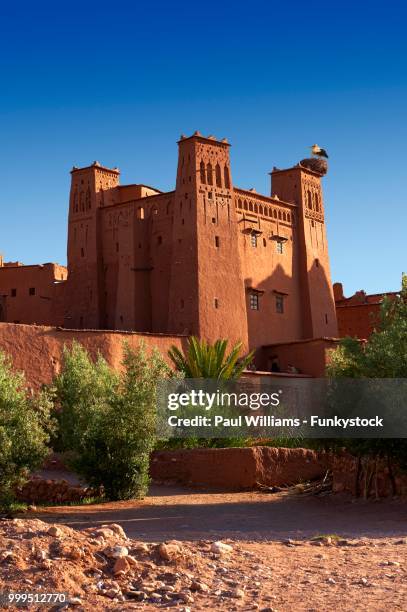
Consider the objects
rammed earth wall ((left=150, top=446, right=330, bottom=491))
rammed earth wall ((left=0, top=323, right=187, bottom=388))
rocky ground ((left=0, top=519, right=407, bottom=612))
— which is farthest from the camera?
rammed earth wall ((left=0, top=323, right=187, bottom=388))

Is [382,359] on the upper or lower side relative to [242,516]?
upper

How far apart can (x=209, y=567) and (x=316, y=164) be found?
33550 mm

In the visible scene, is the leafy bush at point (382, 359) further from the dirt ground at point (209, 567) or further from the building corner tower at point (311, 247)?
the building corner tower at point (311, 247)

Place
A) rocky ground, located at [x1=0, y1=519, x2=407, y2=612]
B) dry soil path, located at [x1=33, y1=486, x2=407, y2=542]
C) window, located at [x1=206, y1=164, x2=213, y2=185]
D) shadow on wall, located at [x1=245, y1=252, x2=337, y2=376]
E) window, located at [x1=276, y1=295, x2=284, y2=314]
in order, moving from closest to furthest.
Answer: rocky ground, located at [x1=0, y1=519, x2=407, y2=612]
dry soil path, located at [x1=33, y1=486, x2=407, y2=542]
shadow on wall, located at [x1=245, y1=252, x2=337, y2=376]
window, located at [x1=206, y1=164, x2=213, y2=185]
window, located at [x1=276, y1=295, x2=284, y2=314]

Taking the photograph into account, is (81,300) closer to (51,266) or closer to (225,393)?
(51,266)

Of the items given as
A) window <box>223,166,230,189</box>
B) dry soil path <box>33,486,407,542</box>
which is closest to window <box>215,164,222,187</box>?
window <box>223,166,230,189</box>

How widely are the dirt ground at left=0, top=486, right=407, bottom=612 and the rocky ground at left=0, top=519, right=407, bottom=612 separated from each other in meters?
0.01

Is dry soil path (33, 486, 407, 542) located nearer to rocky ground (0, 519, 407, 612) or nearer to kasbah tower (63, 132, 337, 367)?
rocky ground (0, 519, 407, 612)

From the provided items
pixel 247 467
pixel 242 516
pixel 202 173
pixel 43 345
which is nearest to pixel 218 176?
pixel 202 173

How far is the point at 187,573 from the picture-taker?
9344 mm

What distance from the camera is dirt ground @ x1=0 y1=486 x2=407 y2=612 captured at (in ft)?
28.5

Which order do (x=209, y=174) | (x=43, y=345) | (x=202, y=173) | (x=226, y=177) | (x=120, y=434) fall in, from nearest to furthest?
1. (x=120, y=434)
2. (x=43, y=345)
3. (x=202, y=173)
4. (x=209, y=174)
5. (x=226, y=177)

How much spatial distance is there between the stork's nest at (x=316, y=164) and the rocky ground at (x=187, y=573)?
105 feet

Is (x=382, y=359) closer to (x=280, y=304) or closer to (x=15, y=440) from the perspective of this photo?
(x=15, y=440)
